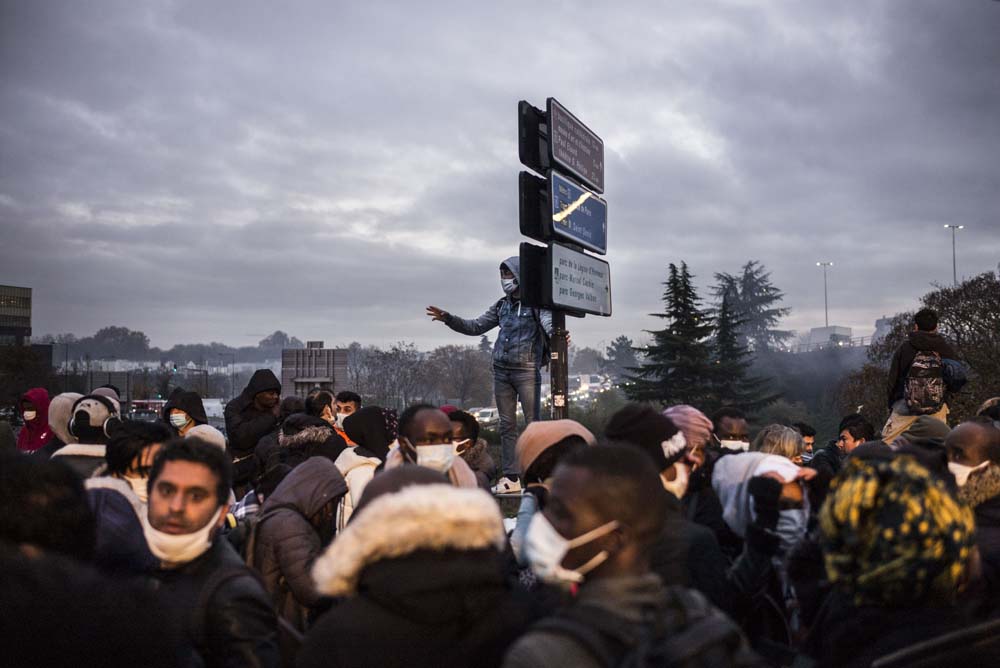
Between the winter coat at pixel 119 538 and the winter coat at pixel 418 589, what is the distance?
3.38ft

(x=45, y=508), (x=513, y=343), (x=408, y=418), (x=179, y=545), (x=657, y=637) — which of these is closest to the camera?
(x=657, y=637)

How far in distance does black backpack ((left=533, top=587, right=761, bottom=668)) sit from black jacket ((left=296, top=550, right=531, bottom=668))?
411 millimetres

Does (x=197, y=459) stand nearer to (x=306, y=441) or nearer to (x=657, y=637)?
(x=657, y=637)

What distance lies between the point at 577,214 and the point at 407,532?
6665 mm

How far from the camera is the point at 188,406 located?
696 centimetres

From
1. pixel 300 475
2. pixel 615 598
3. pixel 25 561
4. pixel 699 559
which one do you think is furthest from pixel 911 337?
pixel 25 561

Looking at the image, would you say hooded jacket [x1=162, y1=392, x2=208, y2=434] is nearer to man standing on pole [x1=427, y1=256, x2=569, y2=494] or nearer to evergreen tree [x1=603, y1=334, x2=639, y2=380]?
man standing on pole [x1=427, y1=256, x2=569, y2=494]

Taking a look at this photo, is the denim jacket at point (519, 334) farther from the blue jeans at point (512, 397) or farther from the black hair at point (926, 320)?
the black hair at point (926, 320)

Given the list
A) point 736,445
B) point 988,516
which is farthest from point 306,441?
point 988,516

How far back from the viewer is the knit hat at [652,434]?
354 centimetres

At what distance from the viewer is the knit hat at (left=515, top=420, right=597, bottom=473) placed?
3.99m

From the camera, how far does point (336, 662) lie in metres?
2.11

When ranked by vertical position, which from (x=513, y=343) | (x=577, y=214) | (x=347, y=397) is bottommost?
(x=347, y=397)

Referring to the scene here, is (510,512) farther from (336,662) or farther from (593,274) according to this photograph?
(336,662)
